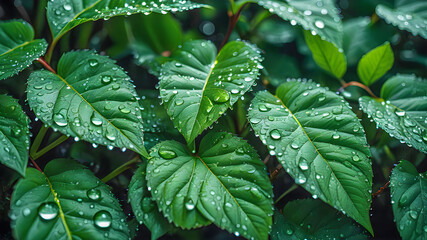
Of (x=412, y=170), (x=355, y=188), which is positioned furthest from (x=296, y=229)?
(x=412, y=170)

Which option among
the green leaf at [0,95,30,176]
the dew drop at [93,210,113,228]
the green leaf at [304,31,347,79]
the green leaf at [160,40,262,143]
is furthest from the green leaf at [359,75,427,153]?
the green leaf at [0,95,30,176]

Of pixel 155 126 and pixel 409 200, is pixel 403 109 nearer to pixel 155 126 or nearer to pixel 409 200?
pixel 409 200

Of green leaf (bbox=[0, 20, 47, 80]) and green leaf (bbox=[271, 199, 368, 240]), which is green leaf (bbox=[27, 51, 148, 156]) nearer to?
green leaf (bbox=[0, 20, 47, 80])

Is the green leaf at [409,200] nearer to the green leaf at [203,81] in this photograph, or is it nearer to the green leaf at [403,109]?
the green leaf at [403,109]

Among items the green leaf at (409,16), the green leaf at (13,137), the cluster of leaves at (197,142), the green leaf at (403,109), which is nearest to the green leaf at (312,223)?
the cluster of leaves at (197,142)

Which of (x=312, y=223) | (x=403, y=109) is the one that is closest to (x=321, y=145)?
(x=312, y=223)

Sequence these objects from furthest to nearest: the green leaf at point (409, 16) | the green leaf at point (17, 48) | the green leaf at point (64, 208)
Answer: the green leaf at point (409, 16) → the green leaf at point (17, 48) → the green leaf at point (64, 208)
